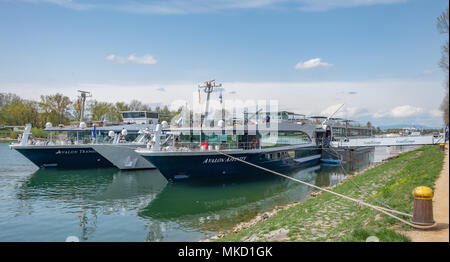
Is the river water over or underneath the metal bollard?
underneath

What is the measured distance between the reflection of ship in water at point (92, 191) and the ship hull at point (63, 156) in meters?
1.90

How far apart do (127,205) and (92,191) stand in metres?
5.62

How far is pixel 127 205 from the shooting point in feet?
57.4

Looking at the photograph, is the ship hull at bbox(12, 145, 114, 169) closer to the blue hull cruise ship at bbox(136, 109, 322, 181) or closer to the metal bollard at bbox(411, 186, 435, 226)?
the blue hull cruise ship at bbox(136, 109, 322, 181)

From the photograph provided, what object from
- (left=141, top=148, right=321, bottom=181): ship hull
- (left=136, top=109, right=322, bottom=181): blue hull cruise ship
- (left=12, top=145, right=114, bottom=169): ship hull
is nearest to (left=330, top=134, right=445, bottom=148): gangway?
(left=136, top=109, right=322, bottom=181): blue hull cruise ship

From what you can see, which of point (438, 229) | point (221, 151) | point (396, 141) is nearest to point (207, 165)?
point (221, 151)

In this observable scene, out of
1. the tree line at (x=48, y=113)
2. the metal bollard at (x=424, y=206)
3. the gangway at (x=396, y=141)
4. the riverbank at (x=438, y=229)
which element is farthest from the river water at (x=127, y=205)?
the tree line at (x=48, y=113)

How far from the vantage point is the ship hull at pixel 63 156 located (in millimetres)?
31703

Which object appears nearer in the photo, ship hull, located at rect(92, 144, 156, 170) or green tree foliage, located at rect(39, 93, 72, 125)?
ship hull, located at rect(92, 144, 156, 170)

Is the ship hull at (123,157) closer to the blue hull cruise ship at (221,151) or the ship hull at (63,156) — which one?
the ship hull at (63,156)

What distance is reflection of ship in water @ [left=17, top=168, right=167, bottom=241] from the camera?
634 inches

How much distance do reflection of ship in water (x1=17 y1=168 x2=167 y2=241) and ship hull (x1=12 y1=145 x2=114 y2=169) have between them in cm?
190

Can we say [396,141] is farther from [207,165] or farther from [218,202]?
[218,202]
